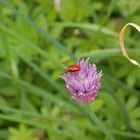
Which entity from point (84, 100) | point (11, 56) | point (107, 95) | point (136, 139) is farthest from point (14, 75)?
point (84, 100)

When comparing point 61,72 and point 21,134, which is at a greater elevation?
point 61,72

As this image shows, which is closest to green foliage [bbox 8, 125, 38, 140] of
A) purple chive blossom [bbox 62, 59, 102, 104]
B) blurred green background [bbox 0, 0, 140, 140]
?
blurred green background [bbox 0, 0, 140, 140]

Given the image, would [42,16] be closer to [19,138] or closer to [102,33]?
[102,33]

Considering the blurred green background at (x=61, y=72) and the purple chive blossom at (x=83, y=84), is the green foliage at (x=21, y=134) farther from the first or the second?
the purple chive blossom at (x=83, y=84)

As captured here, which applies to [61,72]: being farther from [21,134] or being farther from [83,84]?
[83,84]

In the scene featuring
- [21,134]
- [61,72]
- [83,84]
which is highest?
[61,72]

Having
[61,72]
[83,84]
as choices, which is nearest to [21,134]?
[61,72]

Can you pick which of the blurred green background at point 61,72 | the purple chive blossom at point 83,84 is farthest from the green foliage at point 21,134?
the purple chive blossom at point 83,84
